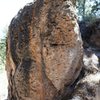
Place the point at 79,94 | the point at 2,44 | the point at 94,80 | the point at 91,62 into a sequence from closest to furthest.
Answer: the point at 79,94, the point at 94,80, the point at 91,62, the point at 2,44

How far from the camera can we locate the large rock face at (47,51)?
4414 millimetres

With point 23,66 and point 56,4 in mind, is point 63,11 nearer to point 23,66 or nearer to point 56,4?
point 56,4

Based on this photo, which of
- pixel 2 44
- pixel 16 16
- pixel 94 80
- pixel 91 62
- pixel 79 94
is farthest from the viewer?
pixel 2 44

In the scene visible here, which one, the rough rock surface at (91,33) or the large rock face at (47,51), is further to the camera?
the rough rock surface at (91,33)

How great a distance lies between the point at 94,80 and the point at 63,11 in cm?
123

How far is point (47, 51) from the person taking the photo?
174 inches

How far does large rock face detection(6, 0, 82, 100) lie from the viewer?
174 inches

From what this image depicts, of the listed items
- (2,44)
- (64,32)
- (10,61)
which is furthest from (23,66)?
(2,44)

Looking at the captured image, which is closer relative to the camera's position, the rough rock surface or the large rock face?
the large rock face

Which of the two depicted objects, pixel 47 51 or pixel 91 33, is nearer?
pixel 47 51

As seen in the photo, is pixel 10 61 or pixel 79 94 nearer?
pixel 79 94

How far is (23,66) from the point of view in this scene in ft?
15.4

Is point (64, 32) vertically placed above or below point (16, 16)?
below

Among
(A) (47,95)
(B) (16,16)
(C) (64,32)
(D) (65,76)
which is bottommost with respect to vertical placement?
(A) (47,95)
